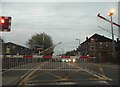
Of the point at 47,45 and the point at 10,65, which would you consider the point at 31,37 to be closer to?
the point at 47,45

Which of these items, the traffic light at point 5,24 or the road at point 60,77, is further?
the traffic light at point 5,24

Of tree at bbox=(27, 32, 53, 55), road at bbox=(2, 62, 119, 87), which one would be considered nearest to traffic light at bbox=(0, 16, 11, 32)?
road at bbox=(2, 62, 119, 87)

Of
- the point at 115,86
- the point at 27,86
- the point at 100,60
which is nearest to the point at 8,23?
the point at 27,86

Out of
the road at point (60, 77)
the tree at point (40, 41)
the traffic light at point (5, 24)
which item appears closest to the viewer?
the road at point (60, 77)

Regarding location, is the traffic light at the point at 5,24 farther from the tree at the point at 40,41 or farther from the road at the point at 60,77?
the tree at the point at 40,41

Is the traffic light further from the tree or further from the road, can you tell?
the tree

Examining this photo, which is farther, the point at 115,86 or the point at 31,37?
the point at 31,37

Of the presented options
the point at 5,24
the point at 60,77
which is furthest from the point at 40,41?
the point at 5,24

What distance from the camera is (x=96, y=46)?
116000mm

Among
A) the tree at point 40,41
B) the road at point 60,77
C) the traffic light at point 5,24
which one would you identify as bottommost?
the road at point 60,77

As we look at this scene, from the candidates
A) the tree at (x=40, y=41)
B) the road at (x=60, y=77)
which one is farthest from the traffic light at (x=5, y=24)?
the tree at (x=40, y=41)

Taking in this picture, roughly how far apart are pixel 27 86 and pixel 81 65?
19.1 meters

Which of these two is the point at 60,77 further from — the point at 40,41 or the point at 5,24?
the point at 40,41

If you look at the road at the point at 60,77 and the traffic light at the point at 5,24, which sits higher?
the traffic light at the point at 5,24
